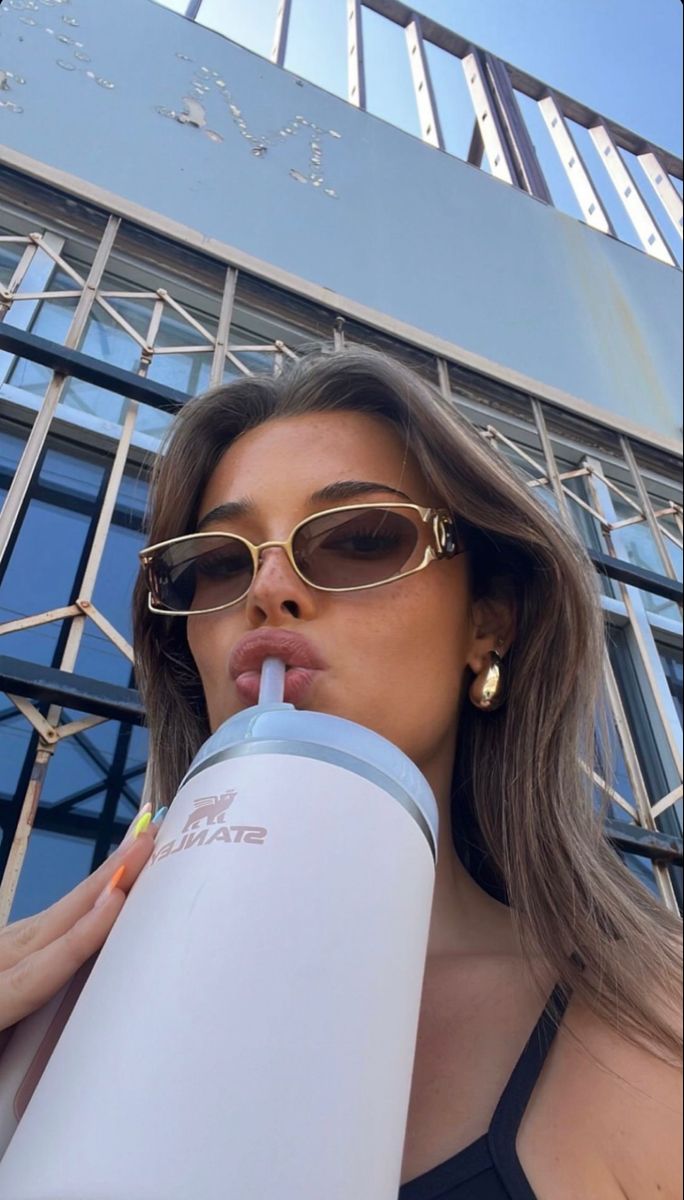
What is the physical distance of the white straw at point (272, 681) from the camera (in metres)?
0.63

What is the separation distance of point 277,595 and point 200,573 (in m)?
0.21

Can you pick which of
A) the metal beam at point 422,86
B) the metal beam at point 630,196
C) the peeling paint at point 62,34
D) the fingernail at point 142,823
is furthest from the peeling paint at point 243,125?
the fingernail at point 142,823

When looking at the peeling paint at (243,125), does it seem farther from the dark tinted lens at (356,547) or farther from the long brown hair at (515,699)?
the dark tinted lens at (356,547)

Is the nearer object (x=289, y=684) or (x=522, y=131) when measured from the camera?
(x=289, y=684)

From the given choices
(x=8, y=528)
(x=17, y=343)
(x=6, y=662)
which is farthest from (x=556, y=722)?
(x=17, y=343)

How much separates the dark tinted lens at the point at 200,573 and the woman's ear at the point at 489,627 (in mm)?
285

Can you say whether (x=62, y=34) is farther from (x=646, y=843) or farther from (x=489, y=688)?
(x=646, y=843)

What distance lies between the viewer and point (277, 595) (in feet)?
2.40

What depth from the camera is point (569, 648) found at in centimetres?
86

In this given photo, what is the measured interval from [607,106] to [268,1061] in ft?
16.8

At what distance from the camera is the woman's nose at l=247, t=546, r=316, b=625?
730 mm

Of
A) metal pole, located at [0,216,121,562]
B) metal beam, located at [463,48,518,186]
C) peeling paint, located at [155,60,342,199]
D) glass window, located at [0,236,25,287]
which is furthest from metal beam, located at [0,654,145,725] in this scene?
metal beam, located at [463,48,518,186]

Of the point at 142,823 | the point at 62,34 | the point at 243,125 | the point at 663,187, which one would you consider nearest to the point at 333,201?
the point at 243,125

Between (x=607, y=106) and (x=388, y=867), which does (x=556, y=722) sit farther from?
(x=607, y=106)
